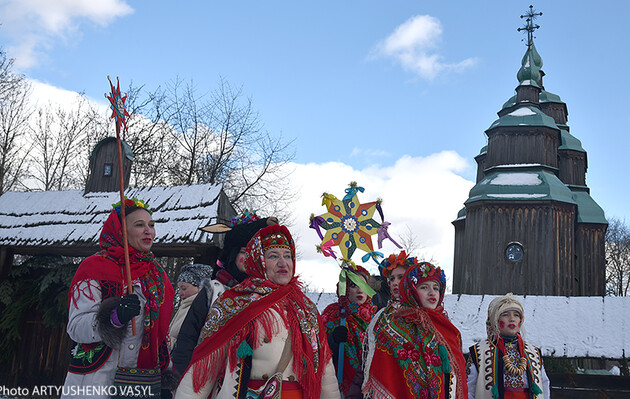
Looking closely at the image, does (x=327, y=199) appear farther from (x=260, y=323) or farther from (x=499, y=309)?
(x=260, y=323)

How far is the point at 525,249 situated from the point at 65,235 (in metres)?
15.8

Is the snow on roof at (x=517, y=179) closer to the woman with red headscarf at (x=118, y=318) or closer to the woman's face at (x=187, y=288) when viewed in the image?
the woman's face at (x=187, y=288)

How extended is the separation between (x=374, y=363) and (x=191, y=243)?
5504mm

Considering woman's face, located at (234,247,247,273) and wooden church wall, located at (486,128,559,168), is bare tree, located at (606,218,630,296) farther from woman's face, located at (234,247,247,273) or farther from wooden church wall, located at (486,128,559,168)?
woman's face, located at (234,247,247,273)

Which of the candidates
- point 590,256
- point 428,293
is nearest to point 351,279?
point 428,293

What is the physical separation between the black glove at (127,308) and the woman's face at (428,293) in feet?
6.55

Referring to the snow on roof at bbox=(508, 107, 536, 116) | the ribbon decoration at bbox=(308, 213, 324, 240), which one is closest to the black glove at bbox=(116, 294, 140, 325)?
the ribbon decoration at bbox=(308, 213, 324, 240)

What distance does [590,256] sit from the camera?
26094 mm

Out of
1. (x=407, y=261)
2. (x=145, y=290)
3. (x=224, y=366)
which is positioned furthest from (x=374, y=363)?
(x=145, y=290)

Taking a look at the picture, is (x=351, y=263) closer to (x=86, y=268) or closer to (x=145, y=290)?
(x=145, y=290)

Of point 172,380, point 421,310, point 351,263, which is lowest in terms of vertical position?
point 172,380

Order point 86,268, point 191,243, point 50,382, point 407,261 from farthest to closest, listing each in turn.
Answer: point 50,382 < point 191,243 < point 407,261 < point 86,268

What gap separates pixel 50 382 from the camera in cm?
1001

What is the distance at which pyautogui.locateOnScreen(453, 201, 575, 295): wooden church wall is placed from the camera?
19.5m
